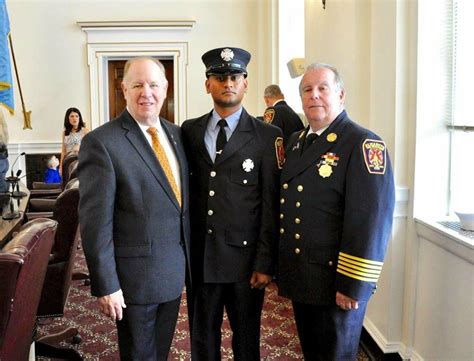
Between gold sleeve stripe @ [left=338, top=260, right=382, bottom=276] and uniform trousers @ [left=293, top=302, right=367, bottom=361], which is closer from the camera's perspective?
gold sleeve stripe @ [left=338, top=260, right=382, bottom=276]

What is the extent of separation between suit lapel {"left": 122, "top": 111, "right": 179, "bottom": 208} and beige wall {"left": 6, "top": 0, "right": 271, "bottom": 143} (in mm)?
5508

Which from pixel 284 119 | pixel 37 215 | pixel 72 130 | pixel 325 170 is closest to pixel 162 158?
pixel 325 170

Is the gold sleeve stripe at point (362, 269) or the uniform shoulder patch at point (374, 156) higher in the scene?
the uniform shoulder patch at point (374, 156)

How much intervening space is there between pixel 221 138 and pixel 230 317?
2.28 ft

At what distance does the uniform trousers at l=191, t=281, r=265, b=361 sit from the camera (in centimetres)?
197

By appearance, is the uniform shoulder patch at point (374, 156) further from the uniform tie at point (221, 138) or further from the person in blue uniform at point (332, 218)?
the uniform tie at point (221, 138)

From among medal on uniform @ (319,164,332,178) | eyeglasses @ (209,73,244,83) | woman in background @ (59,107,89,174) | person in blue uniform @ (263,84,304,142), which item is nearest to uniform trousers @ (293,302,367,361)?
medal on uniform @ (319,164,332,178)

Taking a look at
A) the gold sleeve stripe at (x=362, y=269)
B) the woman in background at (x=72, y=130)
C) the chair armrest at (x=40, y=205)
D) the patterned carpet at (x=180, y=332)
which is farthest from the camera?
the woman in background at (x=72, y=130)


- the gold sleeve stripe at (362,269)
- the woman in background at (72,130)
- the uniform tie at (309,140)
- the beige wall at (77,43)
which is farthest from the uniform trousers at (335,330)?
the beige wall at (77,43)

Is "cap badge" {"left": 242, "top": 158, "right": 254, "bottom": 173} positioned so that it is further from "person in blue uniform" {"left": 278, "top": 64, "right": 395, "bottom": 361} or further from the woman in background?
the woman in background

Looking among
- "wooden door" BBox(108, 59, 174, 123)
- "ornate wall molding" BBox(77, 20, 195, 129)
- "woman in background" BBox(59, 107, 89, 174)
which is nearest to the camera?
"woman in background" BBox(59, 107, 89, 174)

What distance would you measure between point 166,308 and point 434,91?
1499 mm

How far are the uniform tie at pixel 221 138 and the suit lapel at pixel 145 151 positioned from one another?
25cm

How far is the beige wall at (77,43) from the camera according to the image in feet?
23.7
